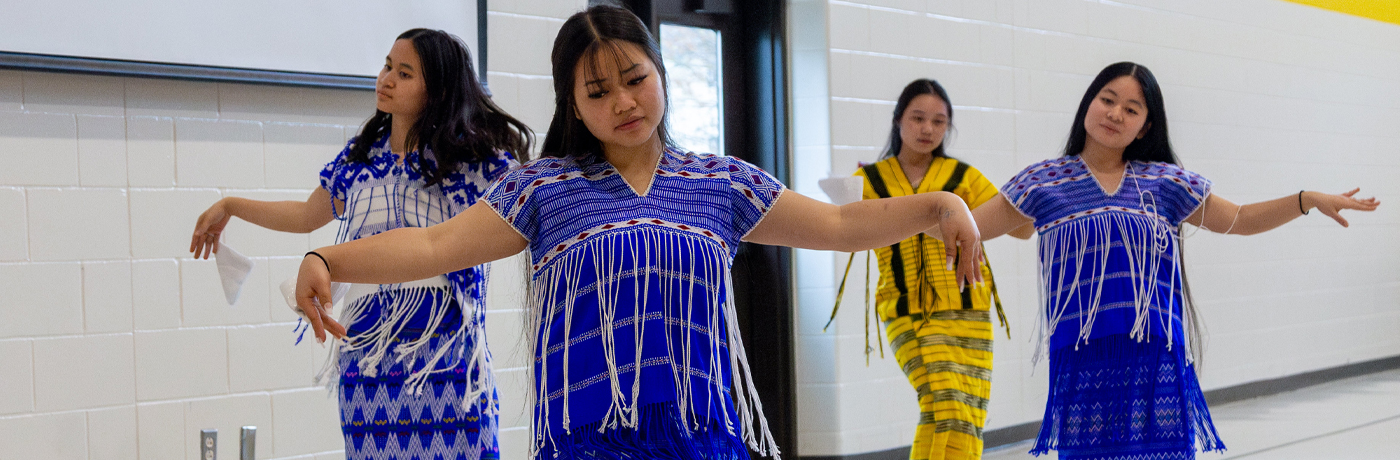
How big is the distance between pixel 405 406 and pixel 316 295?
0.84m

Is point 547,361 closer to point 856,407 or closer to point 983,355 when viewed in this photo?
point 983,355

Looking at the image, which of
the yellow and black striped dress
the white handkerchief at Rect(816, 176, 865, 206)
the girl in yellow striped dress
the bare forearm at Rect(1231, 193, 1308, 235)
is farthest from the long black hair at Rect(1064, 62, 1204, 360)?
the white handkerchief at Rect(816, 176, 865, 206)

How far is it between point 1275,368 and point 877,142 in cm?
305

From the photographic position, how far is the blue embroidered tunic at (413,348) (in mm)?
2041

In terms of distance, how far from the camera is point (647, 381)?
4.59ft

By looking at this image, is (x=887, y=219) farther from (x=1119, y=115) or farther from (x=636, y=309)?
(x=1119, y=115)

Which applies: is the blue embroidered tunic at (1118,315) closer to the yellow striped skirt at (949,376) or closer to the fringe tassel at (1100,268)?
the fringe tassel at (1100,268)

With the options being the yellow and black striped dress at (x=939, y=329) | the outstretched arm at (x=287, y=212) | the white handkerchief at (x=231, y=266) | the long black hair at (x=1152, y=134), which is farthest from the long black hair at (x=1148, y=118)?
the white handkerchief at (x=231, y=266)

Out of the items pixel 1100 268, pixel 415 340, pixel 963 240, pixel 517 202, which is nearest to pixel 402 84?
pixel 415 340

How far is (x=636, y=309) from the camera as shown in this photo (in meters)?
1.40

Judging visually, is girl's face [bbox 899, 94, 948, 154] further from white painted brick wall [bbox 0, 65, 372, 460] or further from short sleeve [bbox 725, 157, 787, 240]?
short sleeve [bbox 725, 157, 787, 240]

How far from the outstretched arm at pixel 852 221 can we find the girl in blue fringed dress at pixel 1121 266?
1.16 meters

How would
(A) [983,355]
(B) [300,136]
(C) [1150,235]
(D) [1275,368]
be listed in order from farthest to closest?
(D) [1275,368], (A) [983,355], (B) [300,136], (C) [1150,235]

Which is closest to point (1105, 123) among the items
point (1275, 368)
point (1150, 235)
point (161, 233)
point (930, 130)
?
point (1150, 235)
